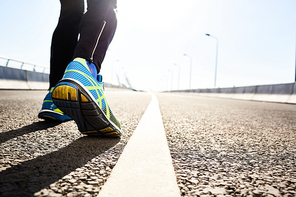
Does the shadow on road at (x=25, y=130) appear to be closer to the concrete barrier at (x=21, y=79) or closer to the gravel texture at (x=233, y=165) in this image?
the gravel texture at (x=233, y=165)

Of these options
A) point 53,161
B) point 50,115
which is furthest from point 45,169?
point 50,115

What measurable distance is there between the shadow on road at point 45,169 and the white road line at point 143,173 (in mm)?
197

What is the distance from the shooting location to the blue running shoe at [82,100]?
5.07ft

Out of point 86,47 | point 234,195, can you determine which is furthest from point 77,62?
point 234,195

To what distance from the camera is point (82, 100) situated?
1547mm

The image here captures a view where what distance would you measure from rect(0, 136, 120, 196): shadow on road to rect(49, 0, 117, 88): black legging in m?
0.71

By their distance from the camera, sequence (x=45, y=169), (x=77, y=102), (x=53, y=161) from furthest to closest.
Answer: (x=77, y=102), (x=53, y=161), (x=45, y=169)

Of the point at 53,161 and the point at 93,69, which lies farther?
the point at 93,69

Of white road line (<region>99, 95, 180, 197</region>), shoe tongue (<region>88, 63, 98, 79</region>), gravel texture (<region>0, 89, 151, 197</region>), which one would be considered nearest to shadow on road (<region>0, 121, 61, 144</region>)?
gravel texture (<region>0, 89, 151, 197</region>)

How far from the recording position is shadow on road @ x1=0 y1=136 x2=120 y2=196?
90 cm

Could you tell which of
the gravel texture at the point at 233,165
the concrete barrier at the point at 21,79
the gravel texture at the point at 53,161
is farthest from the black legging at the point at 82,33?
the concrete barrier at the point at 21,79

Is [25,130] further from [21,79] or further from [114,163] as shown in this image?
[21,79]

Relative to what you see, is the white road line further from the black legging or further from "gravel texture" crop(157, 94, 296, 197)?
the black legging

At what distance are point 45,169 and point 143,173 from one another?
44 cm
